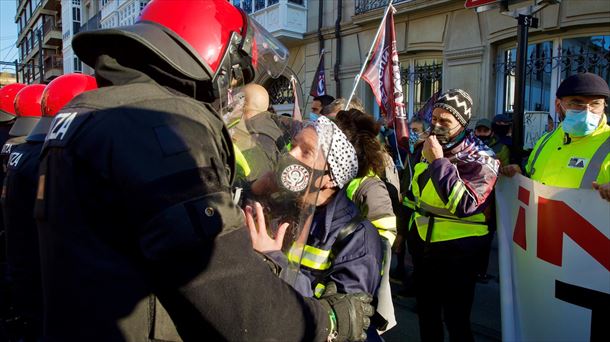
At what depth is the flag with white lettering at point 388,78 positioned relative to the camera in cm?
475

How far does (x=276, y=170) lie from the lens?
1340 millimetres

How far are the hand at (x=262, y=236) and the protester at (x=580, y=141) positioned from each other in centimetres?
196

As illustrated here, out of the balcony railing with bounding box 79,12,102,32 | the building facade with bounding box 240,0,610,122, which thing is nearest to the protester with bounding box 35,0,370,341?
the building facade with bounding box 240,0,610,122

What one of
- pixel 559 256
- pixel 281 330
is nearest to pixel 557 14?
pixel 559 256

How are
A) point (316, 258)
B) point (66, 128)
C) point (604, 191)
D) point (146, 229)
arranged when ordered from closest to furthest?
point (146, 229)
point (66, 128)
point (316, 258)
point (604, 191)

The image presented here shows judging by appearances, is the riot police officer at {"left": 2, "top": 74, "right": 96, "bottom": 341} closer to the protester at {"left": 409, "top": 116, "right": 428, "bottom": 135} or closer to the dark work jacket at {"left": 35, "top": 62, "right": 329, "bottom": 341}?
the dark work jacket at {"left": 35, "top": 62, "right": 329, "bottom": 341}

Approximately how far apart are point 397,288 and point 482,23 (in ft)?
19.6

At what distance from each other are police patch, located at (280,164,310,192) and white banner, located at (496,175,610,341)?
1784 millimetres

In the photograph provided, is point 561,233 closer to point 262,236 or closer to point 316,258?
point 316,258

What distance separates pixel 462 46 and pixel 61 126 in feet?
29.4

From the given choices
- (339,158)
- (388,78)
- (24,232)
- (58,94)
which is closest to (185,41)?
(339,158)

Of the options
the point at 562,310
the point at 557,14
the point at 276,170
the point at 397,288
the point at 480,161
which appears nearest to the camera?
the point at 276,170

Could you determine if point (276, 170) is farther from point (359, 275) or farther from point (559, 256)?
point (559, 256)

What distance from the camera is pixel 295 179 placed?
4.20ft
